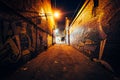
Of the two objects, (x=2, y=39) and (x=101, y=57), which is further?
(x=101, y=57)

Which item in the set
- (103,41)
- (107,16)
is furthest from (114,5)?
(103,41)

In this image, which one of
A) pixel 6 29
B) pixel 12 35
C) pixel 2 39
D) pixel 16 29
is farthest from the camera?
pixel 16 29

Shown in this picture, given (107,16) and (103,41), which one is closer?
(107,16)

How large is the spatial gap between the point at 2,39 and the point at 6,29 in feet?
1.24

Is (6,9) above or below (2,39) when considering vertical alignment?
above

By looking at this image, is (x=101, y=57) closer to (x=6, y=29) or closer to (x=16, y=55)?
(x=16, y=55)

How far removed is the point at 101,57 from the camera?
10.6 feet

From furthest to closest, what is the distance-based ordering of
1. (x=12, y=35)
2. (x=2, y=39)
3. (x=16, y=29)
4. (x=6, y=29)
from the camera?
(x=16, y=29), (x=12, y=35), (x=6, y=29), (x=2, y=39)

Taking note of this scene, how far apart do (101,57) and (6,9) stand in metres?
3.84

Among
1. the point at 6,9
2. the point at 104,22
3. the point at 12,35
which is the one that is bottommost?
the point at 12,35

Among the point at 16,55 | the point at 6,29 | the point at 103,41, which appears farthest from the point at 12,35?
Answer: the point at 103,41

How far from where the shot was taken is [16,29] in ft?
10.1

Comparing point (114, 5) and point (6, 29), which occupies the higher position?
point (114, 5)

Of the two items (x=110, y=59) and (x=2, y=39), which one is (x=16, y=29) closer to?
(x=2, y=39)
